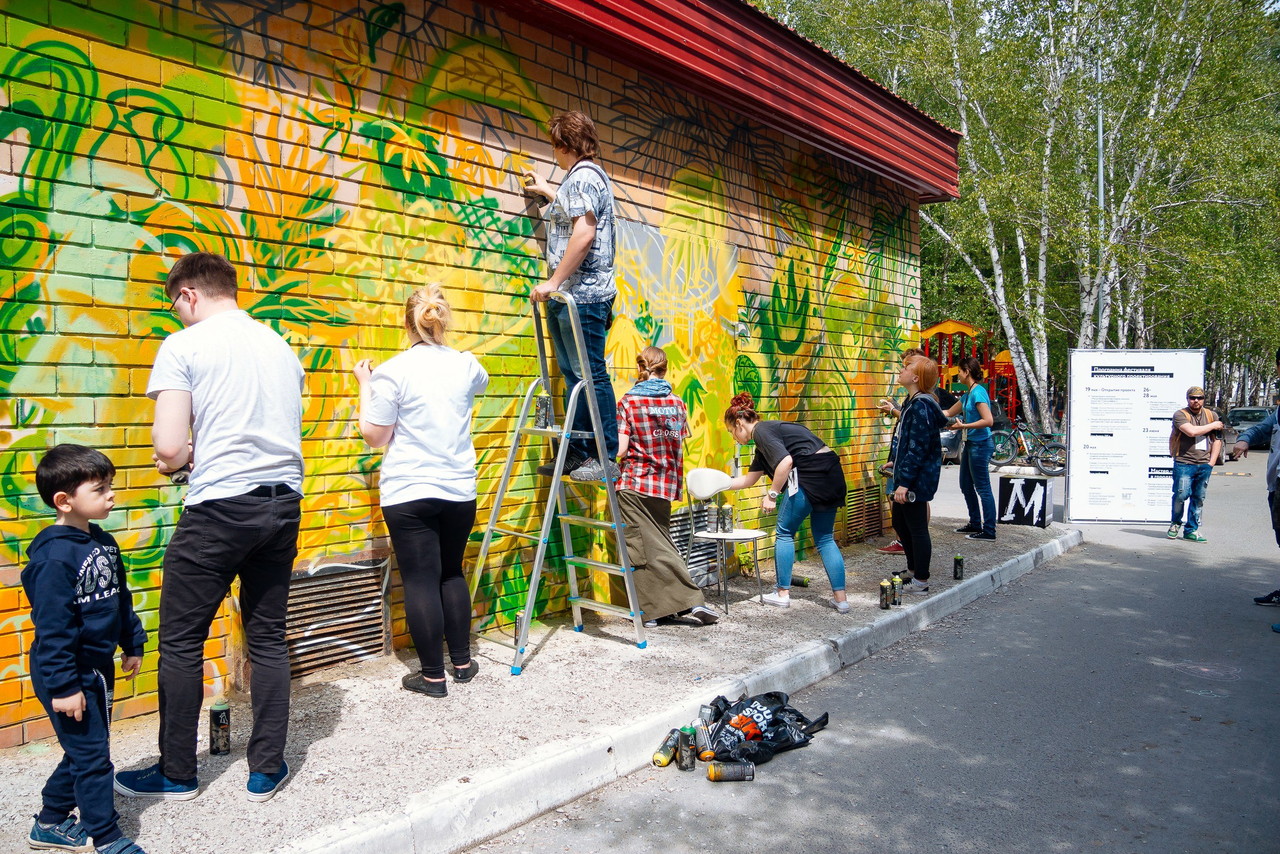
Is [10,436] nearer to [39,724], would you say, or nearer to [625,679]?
[39,724]

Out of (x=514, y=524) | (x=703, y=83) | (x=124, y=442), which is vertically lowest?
(x=514, y=524)

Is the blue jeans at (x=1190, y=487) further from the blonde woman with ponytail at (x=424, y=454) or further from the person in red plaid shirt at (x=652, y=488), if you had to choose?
the blonde woman with ponytail at (x=424, y=454)

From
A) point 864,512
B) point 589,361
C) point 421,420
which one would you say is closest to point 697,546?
point 589,361

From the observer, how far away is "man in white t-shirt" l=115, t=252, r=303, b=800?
325 centimetres

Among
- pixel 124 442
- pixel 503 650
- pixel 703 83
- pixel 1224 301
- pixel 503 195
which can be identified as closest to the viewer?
pixel 124 442

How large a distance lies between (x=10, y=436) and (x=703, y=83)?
17.6 feet

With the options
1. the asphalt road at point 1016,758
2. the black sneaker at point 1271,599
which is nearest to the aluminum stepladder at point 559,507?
the asphalt road at point 1016,758

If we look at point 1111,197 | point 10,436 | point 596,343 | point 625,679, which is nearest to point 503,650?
point 625,679

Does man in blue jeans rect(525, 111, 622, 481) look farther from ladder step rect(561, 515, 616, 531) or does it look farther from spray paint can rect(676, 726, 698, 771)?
spray paint can rect(676, 726, 698, 771)

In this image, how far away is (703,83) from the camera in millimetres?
7105

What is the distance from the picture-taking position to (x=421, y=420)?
441 centimetres

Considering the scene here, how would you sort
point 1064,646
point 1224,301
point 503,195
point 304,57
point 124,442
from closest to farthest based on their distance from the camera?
1. point 124,442
2. point 304,57
3. point 503,195
4. point 1064,646
5. point 1224,301

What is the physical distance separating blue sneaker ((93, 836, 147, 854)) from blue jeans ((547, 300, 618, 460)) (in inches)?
120

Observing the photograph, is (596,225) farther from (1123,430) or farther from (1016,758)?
(1123,430)
